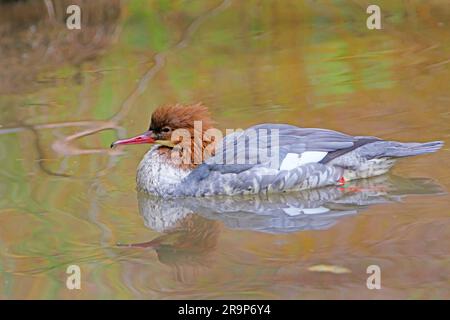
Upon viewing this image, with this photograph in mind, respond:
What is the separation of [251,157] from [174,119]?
0.77m

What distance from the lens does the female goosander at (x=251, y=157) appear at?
769cm

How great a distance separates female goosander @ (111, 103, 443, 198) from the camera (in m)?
7.69

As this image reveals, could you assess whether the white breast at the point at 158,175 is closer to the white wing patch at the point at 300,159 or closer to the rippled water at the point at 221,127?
the rippled water at the point at 221,127

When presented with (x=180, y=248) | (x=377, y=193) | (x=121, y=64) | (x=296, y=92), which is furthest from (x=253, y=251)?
(x=121, y=64)

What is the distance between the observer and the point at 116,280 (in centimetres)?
618

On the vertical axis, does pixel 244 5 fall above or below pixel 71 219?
above

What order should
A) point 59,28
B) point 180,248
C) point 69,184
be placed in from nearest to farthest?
point 180,248 → point 69,184 → point 59,28

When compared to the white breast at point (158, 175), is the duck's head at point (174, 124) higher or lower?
higher

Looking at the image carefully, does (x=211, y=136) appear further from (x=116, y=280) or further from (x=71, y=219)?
(x=116, y=280)

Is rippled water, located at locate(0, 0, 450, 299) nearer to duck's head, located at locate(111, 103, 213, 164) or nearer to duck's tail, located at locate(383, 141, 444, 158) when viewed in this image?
duck's tail, located at locate(383, 141, 444, 158)

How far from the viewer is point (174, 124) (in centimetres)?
793

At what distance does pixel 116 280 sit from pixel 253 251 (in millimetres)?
1000

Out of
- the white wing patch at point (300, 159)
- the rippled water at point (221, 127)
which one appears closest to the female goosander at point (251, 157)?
the white wing patch at point (300, 159)
